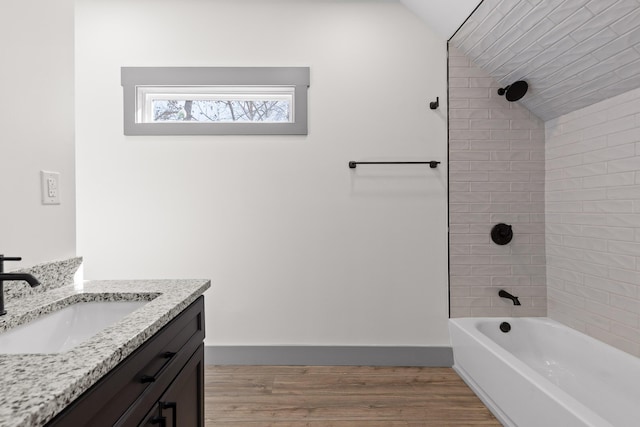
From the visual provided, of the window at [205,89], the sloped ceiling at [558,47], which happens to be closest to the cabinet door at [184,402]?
the window at [205,89]

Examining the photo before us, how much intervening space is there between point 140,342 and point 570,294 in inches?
96.2

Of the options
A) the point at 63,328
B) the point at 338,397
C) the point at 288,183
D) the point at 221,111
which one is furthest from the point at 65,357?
the point at 221,111

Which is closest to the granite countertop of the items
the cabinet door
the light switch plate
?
the cabinet door

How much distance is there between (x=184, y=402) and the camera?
1.15m

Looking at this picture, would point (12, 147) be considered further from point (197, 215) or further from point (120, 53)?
point (120, 53)

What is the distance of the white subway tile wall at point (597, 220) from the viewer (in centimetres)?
176

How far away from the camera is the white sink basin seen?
0.93 metres

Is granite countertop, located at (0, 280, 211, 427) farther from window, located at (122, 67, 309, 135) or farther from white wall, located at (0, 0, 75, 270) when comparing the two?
window, located at (122, 67, 309, 135)

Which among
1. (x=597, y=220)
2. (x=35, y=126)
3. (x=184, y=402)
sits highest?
(x=35, y=126)

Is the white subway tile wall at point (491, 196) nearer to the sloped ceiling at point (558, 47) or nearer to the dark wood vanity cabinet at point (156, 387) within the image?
the sloped ceiling at point (558, 47)

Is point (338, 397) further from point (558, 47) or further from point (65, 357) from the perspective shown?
point (558, 47)

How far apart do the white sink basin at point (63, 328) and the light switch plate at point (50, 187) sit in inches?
16.5

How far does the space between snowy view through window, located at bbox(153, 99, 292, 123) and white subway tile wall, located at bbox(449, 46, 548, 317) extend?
4.06 ft

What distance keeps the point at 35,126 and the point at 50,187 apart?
221 millimetres
